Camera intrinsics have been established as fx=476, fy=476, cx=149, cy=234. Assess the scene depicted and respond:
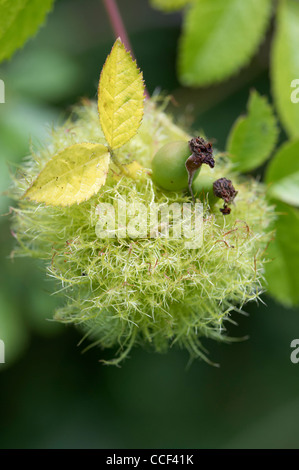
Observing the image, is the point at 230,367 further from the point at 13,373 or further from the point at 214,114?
the point at 214,114

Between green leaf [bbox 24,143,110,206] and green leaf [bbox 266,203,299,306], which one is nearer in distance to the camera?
green leaf [bbox 24,143,110,206]

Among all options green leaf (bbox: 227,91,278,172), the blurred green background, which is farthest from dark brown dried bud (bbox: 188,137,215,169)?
the blurred green background

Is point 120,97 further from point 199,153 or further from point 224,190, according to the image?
point 224,190

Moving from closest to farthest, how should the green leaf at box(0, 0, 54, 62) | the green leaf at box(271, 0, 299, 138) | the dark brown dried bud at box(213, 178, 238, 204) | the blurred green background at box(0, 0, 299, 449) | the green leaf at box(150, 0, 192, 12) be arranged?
the dark brown dried bud at box(213, 178, 238, 204) → the green leaf at box(0, 0, 54, 62) → the green leaf at box(271, 0, 299, 138) → the green leaf at box(150, 0, 192, 12) → the blurred green background at box(0, 0, 299, 449)

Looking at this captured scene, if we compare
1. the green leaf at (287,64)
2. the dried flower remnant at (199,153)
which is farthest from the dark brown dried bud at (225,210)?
the green leaf at (287,64)

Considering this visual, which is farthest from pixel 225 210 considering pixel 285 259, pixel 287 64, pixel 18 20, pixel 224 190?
pixel 287 64

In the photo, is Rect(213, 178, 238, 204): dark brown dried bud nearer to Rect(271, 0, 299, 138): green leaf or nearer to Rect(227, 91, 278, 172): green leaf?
Rect(227, 91, 278, 172): green leaf

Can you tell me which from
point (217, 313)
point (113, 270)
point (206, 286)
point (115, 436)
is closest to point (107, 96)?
point (113, 270)
